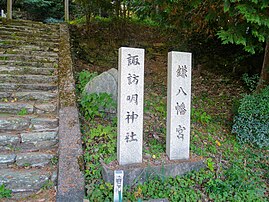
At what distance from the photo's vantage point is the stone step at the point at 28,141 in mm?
2969

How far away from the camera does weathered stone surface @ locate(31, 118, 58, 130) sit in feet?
10.8

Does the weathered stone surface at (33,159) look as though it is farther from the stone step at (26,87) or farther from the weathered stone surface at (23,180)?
the stone step at (26,87)

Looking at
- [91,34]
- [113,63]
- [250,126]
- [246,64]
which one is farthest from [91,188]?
[91,34]

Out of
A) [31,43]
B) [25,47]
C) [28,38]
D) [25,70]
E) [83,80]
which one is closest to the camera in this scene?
[25,70]

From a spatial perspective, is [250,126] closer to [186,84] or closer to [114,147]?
[186,84]

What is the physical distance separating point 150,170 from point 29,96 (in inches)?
94.7

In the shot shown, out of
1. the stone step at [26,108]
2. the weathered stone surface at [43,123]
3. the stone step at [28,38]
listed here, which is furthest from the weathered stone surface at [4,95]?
the stone step at [28,38]

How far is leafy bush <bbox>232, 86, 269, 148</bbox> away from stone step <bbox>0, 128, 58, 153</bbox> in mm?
3034

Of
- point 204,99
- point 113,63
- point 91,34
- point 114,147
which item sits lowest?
point 114,147

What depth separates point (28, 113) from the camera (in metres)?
3.55

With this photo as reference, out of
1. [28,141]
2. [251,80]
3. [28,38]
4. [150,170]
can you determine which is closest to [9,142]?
[28,141]

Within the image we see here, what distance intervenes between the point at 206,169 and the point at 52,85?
293 centimetres

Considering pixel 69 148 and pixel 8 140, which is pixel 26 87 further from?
pixel 69 148

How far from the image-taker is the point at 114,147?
3.10 meters
